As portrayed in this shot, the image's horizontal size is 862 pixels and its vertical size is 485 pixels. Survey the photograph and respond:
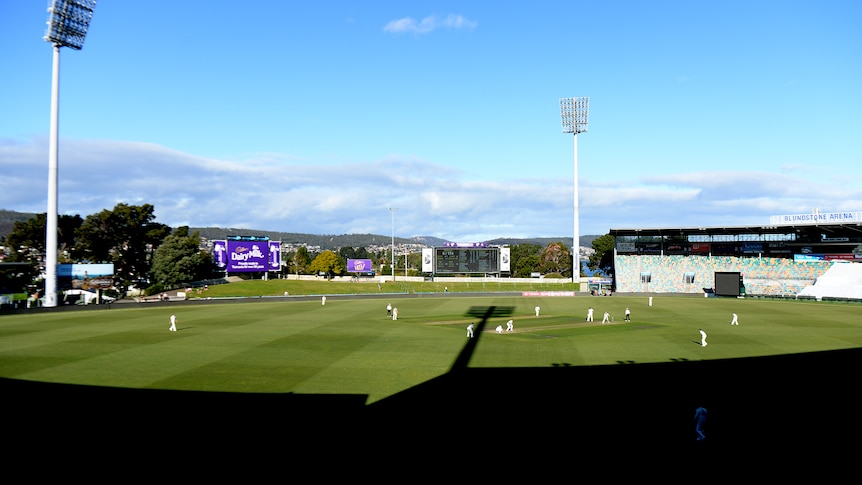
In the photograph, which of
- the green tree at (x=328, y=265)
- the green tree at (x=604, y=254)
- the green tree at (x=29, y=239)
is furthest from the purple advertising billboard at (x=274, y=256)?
the green tree at (x=604, y=254)

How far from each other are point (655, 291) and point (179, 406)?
292ft

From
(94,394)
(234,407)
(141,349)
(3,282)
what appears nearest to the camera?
(234,407)

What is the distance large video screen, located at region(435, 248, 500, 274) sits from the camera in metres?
109

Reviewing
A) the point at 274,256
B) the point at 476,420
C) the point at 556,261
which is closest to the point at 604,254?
the point at 556,261

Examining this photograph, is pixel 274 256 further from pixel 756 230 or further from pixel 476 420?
pixel 476 420

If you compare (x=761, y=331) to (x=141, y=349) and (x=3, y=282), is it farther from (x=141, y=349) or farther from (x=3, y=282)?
(x=3, y=282)

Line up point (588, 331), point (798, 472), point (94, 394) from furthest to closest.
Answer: point (588, 331)
point (94, 394)
point (798, 472)

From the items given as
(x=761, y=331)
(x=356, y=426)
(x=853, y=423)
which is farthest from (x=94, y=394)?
(x=761, y=331)

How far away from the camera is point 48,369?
25.7 meters

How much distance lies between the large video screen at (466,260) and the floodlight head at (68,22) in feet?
225

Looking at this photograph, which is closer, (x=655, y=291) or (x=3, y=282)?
(x=3, y=282)

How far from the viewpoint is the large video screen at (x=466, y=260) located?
4299 inches

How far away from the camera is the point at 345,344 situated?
33656 millimetres

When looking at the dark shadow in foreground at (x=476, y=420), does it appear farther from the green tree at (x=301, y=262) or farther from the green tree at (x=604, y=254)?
the green tree at (x=301, y=262)
